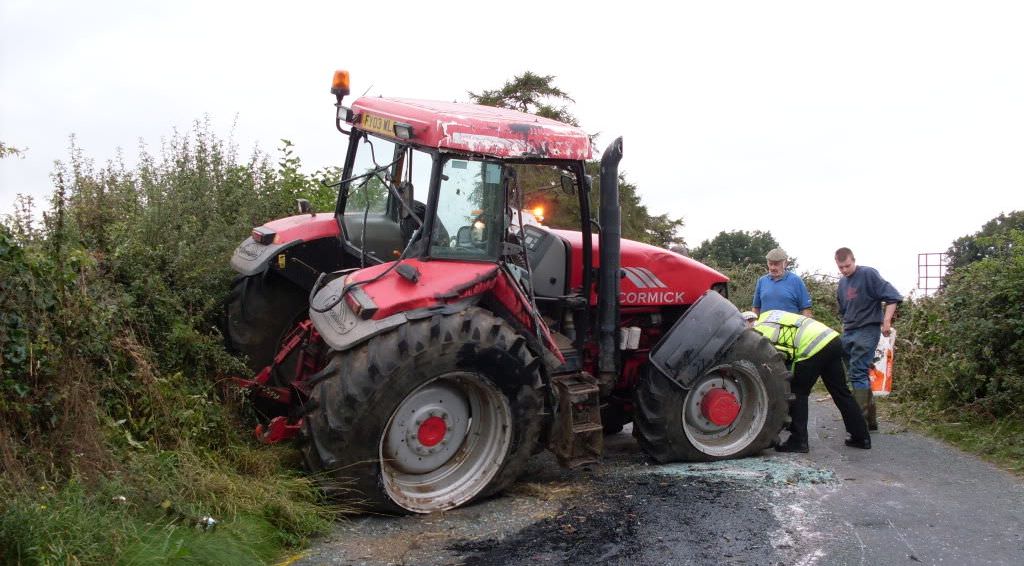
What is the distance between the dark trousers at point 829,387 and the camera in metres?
7.30

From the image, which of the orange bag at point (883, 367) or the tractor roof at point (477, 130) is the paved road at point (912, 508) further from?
the tractor roof at point (477, 130)

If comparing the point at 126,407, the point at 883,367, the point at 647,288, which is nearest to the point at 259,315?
the point at 126,407

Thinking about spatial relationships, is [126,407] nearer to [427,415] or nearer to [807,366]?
[427,415]

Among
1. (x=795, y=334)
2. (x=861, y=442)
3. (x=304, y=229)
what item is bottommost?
(x=861, y=442)

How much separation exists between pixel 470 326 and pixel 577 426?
3.70 ft

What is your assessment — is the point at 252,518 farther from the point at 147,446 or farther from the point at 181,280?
the point at 181,280

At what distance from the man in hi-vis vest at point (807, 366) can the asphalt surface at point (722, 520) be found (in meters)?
0.44

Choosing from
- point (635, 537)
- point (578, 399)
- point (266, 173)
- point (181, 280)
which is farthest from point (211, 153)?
point (635, 537)

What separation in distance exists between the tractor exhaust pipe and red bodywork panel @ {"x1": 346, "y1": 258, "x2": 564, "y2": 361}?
64 centimetres

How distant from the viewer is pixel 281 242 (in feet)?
21.1

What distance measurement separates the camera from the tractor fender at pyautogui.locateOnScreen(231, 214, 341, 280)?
20.6ft

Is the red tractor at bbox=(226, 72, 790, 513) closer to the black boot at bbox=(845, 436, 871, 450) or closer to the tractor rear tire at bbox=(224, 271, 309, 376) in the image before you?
the tractor rear tire at bbox=(224, 271, 309, 376)

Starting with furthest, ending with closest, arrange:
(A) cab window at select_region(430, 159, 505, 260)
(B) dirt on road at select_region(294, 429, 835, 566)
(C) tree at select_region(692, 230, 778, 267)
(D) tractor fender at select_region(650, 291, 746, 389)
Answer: (C) tree at select_region(692, 230, 778, 267) → (D) tractor fender at select_region(650, 291, 746, 389) → (A) cab window at select_region(430, 159, 505, 260) → (B) dirt on road at select_region(294, 429, 835, 566)

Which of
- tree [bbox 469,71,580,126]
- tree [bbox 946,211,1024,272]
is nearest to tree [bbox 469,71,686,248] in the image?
tree [bbox 469,71,580,126]
